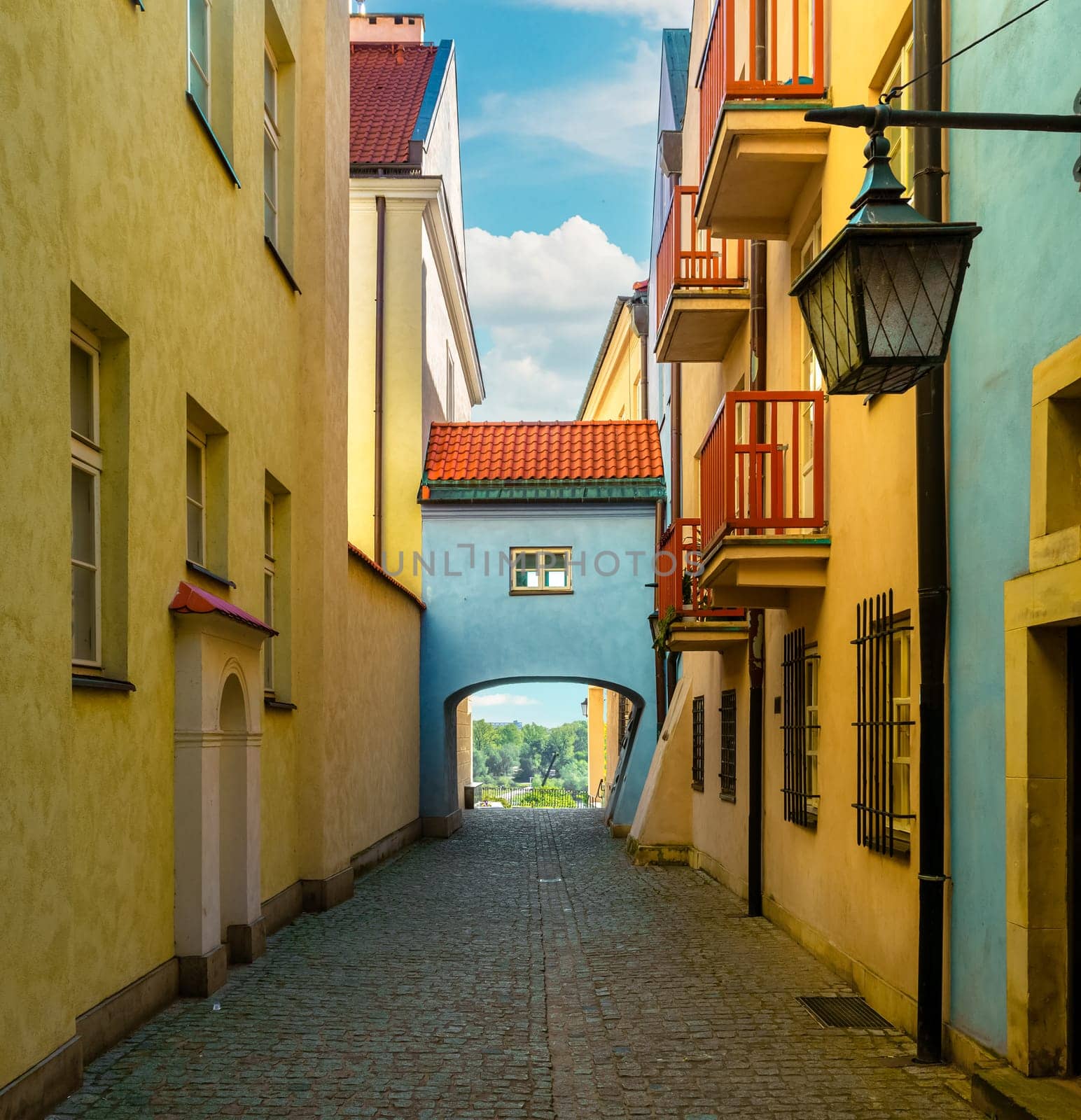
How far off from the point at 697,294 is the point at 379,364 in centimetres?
1075

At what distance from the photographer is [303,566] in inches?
514

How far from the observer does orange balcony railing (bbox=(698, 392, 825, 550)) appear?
9992 mm

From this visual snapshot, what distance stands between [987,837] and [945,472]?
1854 millimetres

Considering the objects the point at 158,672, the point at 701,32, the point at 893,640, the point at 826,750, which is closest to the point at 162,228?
the point at 158,672

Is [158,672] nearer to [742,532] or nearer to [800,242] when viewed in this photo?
[742,532]

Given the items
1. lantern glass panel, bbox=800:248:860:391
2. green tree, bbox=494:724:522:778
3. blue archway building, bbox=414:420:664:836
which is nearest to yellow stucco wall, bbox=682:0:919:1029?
lantern glass panel, bbox=800:248:860:391

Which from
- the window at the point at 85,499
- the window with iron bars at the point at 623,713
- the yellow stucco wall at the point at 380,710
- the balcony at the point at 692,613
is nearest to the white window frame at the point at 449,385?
the window with iron bars at the point at 623,713

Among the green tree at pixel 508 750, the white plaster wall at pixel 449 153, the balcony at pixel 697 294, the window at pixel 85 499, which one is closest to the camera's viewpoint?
the window at pixel 85 499

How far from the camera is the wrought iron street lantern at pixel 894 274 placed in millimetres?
4539

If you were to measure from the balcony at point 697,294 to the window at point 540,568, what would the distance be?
8.13m

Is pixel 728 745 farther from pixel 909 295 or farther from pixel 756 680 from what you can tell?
pixel 909 295

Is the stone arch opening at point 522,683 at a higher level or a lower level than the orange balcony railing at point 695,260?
lower

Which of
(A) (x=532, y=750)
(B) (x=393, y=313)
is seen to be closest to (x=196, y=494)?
(B) (x=393, y=313)

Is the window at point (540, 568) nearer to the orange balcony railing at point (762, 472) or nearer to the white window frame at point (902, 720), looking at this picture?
the orange balcony railing at point (762, 472)
